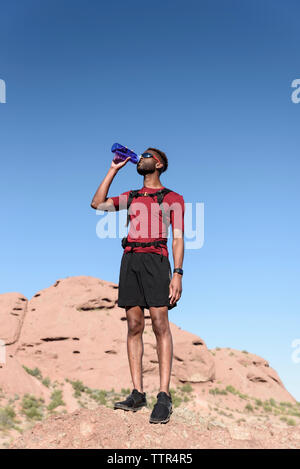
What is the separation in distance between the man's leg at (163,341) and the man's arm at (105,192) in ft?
4.25

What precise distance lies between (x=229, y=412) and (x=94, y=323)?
34.1ft

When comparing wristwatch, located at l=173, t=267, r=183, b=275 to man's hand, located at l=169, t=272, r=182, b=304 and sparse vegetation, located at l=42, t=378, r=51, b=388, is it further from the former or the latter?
sparse vegetation, located at l=42, t=378, r=51, b=388

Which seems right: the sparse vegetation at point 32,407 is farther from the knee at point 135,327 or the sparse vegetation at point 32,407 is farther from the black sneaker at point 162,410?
the black sneaker at point 162,410

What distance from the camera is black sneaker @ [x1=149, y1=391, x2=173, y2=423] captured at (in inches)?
160

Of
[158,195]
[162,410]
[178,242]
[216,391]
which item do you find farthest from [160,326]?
[216,391]

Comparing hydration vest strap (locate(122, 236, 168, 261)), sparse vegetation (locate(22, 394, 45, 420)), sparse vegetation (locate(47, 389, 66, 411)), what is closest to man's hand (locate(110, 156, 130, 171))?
hydration vest strap (locate(122, 236, 168, 261))

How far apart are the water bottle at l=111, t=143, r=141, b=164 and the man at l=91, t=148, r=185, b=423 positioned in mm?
58

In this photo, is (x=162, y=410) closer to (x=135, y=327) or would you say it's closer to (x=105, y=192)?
(x=135, y=327)

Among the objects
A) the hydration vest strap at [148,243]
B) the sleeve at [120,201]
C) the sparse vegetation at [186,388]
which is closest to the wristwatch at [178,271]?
the hydration vest strap at [148,243]

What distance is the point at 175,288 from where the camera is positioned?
14.4 feet

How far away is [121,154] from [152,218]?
866 mm

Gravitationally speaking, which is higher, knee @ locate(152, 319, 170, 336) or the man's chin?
the man's chin
